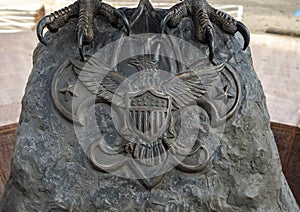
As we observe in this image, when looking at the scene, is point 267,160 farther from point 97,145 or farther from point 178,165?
point 97,145

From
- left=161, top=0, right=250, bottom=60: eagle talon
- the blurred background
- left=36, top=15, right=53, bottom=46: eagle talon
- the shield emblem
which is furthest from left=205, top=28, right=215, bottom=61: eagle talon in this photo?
the blurred background

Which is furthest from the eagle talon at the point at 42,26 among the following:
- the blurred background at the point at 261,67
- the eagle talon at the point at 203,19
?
the blurred background at the point at 261,67

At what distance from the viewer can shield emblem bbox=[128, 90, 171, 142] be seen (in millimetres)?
1062

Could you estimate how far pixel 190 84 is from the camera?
3.66 feet

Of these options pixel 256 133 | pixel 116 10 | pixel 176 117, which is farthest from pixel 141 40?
pixel 256 133

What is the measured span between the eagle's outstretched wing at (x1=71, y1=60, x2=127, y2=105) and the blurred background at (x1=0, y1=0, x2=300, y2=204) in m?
0.74

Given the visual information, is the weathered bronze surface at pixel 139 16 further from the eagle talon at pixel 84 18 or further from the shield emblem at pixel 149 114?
the shield emblem at pixel 149 114

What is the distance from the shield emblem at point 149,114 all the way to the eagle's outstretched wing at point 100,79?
1.3 inches

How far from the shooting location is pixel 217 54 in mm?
1163

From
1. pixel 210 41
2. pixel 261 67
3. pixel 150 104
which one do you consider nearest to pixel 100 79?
pixel 150 104

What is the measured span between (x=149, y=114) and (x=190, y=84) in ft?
0.35

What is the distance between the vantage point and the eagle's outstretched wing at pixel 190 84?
110cm

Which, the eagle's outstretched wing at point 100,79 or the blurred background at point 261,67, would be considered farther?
the blurred background at point 261,67

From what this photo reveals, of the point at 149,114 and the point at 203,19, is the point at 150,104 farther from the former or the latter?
the point at 203,19
